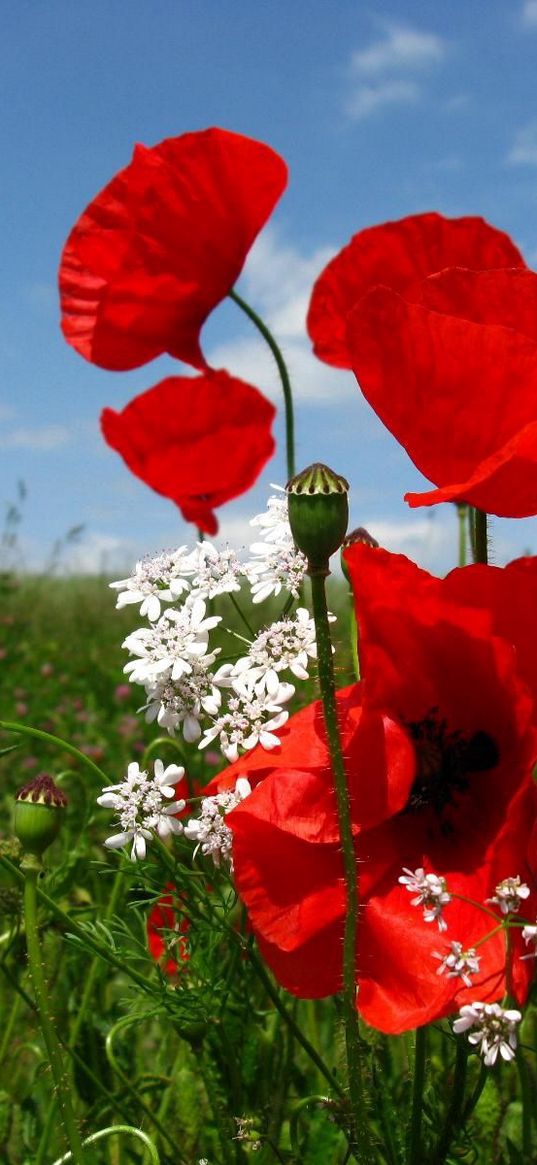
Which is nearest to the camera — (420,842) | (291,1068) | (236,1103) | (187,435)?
(420,842)

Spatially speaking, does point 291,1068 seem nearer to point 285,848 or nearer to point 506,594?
point 285,848

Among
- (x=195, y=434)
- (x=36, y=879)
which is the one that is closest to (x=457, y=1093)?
(x=36, y=879)

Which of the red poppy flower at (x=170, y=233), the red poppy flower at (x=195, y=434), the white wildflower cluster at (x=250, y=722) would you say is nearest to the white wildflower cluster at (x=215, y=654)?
the white wildflower cluster at (x=250, y=722)

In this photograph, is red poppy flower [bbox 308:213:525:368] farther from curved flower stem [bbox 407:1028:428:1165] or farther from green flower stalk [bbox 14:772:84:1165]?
curved flower stem [bbox 407:1028:428:1165]

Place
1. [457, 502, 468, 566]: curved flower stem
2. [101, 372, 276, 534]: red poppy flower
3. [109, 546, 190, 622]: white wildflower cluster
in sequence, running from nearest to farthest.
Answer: [109, 546, 190, 622]: white wildflower cluster < [457, 502, 468, 566]: curved flower stem < [101, 372, 276, 534]: red poppy flower

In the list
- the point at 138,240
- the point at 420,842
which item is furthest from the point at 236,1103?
the point at 138,240

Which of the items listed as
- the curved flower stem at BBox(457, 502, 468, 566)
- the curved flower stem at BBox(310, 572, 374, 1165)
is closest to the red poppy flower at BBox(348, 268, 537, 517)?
the curved flower stem at BBox(310, 572, 374, 1165)

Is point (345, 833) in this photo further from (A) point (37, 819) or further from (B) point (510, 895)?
(A) point (37, 819)
